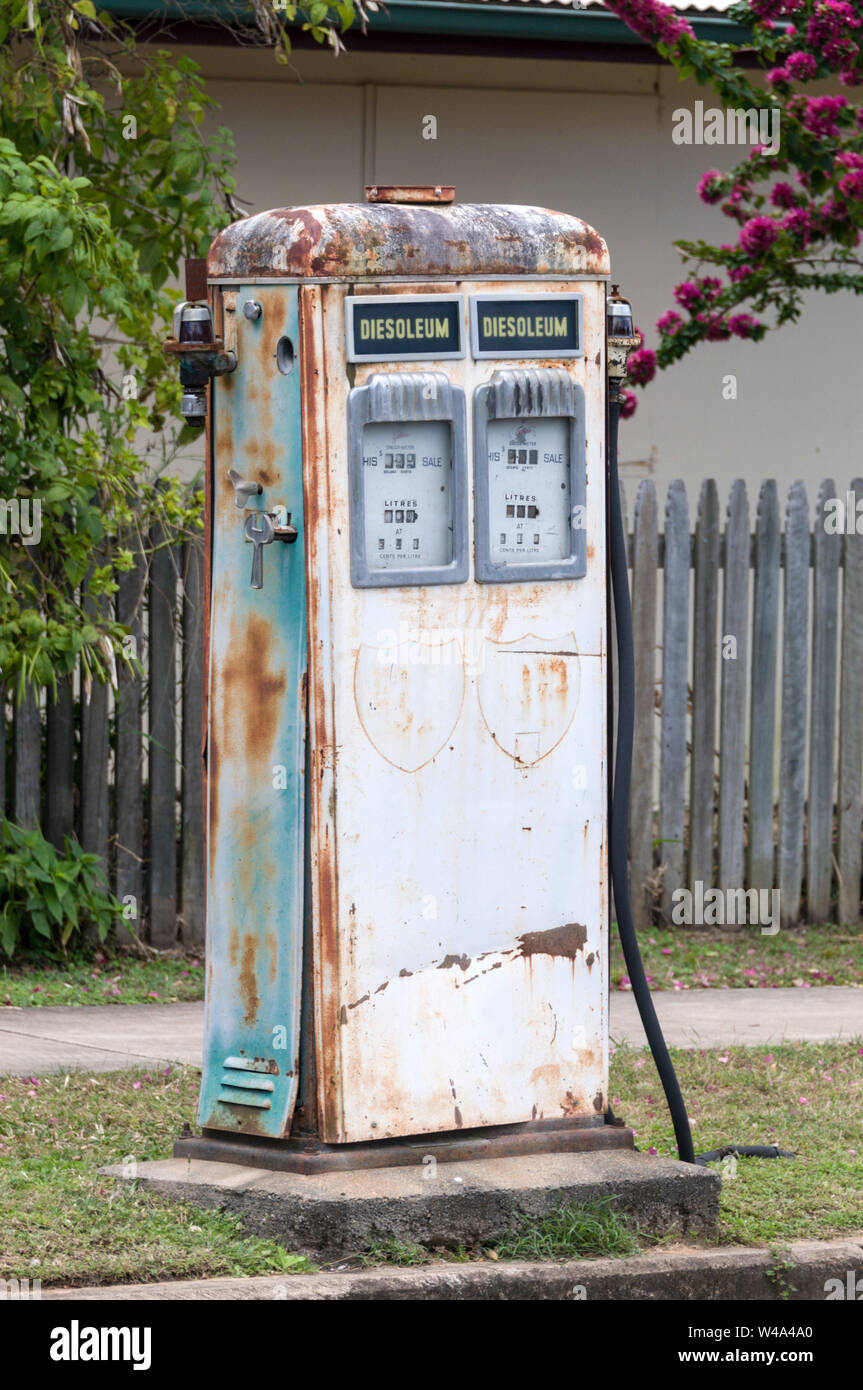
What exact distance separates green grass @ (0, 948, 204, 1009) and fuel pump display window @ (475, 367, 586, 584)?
3.19m

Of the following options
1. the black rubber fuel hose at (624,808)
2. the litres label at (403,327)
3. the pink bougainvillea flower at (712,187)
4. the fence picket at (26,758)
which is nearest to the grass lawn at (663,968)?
the fence picket at (26,758)

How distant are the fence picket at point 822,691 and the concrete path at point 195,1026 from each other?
1011 millimetres

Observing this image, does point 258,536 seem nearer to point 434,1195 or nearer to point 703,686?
point 434,1195

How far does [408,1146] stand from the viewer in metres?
4.49

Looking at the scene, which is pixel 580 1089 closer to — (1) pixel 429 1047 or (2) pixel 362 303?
(1) pixel 429 1047

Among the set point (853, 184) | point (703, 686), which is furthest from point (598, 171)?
point (703, 686)

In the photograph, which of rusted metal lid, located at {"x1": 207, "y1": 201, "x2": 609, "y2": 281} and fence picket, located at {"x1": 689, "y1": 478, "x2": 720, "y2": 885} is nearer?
rusted metal lid, located at {"x1": 207, "y1": 201, "x2": 609, "y2": 281}

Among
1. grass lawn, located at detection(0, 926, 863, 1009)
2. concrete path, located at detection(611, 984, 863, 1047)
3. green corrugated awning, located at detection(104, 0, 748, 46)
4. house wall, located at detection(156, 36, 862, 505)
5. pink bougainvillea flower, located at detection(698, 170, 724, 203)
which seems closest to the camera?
concrete path, located at detection(611, 984, 863, 1047)

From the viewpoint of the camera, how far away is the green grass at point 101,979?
22.9ft

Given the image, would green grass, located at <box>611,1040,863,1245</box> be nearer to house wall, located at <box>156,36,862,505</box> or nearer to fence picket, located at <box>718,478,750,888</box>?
fence picket, located at <box>718,478,750,888</box>

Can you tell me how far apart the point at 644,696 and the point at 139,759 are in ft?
7.57

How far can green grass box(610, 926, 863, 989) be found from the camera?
762cm

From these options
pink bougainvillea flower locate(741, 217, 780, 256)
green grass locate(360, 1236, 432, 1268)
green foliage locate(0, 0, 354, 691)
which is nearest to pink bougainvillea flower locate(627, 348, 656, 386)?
pink bougainvillea flower locate(741, 217, 780, 256)

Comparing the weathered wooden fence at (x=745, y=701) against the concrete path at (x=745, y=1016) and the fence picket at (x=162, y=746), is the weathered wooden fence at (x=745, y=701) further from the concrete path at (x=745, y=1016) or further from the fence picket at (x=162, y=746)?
the concrete path at (x=745, y=1016)
